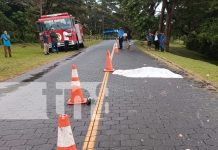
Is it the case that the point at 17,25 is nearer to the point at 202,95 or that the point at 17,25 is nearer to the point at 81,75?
the point at 81,75

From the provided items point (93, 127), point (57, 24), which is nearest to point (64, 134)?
point (93, 127)

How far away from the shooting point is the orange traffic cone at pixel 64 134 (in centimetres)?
493

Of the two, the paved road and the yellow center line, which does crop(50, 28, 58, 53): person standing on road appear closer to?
the paved road

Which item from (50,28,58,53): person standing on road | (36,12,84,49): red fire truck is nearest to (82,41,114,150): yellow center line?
(50,28,58,53): person standing on road

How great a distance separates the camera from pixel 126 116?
8281mm

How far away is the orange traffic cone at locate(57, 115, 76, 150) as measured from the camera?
4.93m

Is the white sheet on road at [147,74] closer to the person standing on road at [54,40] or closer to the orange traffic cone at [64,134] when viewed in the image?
the orange traffic cone at [64,134]

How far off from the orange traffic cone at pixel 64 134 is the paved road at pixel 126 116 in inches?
41.6

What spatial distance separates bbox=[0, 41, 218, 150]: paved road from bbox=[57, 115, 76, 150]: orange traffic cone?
1.06m

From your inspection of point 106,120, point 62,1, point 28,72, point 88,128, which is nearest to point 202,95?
point 106,120

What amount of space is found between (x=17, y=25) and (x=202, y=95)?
45942 millimetres

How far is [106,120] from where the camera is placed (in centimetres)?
791

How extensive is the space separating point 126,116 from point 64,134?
3.38 metres

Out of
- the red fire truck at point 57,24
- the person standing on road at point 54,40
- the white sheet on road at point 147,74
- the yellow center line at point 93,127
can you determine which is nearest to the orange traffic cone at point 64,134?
the yellow center line at point 93,127
